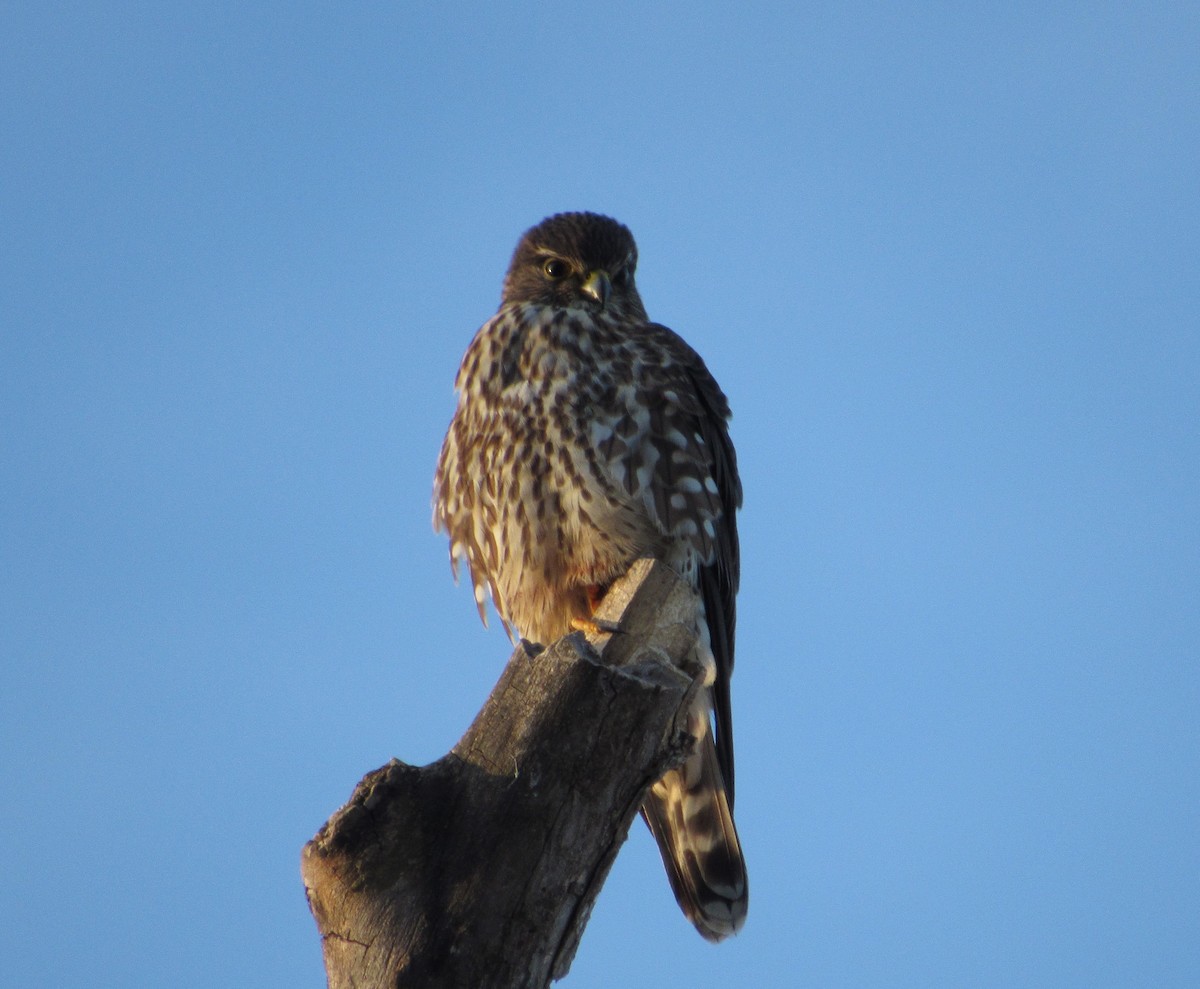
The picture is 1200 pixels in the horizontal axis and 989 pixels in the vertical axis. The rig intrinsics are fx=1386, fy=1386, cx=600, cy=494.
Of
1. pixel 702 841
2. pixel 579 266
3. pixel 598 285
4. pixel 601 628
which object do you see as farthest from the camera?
pixel 579 266

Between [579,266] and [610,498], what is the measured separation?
1376mm

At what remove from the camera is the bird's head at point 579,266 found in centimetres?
559

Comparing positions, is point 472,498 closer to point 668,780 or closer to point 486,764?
point 668,780

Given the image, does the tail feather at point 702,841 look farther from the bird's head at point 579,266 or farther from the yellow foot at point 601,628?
the bird's head at point 579,266

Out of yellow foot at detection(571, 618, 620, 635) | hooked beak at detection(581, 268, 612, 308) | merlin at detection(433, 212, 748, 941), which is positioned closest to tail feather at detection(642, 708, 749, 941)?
merlin at detection(433, 212, 748, 941)

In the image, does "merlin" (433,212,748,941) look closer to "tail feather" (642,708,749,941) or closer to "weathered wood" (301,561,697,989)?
"tail feather" (642,708,749,941)

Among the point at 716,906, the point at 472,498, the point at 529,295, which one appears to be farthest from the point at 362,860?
the point at 529,295

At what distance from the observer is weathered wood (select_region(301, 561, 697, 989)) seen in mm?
2711

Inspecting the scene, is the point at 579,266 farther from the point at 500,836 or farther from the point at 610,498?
the point at 500,836

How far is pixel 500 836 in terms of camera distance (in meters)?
2.79

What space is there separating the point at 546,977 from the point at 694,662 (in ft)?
3.28

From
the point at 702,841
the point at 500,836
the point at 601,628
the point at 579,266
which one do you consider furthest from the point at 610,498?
the point at 500,836

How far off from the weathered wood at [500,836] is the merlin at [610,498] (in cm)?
164

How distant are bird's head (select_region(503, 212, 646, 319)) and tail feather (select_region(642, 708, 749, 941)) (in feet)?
5.71
